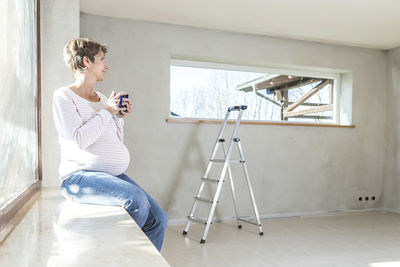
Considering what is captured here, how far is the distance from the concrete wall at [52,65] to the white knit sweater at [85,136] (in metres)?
0.72

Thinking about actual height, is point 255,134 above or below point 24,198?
above

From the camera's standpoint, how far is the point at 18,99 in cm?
164

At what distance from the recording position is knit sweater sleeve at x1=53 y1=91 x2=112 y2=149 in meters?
1.52

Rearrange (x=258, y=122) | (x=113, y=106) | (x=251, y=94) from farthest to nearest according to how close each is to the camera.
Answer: (x=251, y=94) < (x=258, y=122) < (x=113, y=106)

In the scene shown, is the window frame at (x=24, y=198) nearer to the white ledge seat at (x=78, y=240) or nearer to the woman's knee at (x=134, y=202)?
the white ledge seat at (x=78, y=240)

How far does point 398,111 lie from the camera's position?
4.61m

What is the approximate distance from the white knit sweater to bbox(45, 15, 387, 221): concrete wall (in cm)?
196

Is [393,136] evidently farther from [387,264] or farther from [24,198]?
[24,198]

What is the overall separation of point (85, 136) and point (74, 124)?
0.07 metres

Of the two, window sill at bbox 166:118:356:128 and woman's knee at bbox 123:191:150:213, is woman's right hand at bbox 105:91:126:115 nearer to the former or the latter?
woman's knee at bbox 123:191:150:213

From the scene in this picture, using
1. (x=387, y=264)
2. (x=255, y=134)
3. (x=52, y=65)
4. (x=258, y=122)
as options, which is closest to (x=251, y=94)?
(x=258, y=122)


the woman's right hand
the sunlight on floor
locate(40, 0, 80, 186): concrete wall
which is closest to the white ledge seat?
the woman's right hand

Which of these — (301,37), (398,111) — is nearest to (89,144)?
(301,37)

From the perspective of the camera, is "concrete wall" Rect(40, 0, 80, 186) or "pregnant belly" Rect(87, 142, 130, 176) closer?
"pregnant belly" Rect(87, 142, 130, 176)
